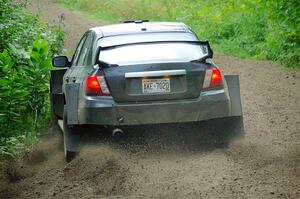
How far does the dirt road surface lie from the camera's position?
19.1ft

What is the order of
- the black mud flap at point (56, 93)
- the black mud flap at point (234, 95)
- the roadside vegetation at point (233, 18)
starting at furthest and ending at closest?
the roadside vegetation at point (233, 18) < the black mud flap at point (56, 93) < the black mud flap at point (234, 95)

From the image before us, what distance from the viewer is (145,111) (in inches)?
268

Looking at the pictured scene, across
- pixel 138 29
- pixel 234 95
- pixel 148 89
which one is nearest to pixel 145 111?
pixel 148 89

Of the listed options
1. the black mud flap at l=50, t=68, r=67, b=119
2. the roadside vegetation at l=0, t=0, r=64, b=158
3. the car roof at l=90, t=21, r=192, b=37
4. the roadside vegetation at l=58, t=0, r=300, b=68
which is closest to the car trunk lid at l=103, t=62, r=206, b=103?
the car roof at l=90, t=21, r=192, b=37

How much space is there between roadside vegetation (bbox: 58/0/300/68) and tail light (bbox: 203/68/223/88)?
24.7ft

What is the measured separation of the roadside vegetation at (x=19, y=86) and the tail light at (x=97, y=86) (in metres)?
1.69

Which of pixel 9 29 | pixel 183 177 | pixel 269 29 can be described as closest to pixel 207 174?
pixel 183 177

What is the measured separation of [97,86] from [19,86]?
198 cm

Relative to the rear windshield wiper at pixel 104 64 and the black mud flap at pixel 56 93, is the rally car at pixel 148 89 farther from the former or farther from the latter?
the black mud flap at pixel 56 93

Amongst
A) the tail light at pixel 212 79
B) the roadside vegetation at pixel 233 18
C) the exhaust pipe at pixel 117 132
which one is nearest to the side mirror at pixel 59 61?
the exhaust pipe at pixel 117 132

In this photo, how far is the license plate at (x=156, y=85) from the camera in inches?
268

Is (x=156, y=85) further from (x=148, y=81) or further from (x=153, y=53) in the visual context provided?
(x=153, y=53)

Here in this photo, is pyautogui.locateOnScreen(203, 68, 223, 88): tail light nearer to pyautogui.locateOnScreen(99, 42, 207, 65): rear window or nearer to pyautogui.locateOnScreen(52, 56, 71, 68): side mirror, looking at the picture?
pyautogui.locateOnScreen(99, 42, 207, 65): rear window

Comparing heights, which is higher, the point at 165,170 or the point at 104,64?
the point at 104,64
